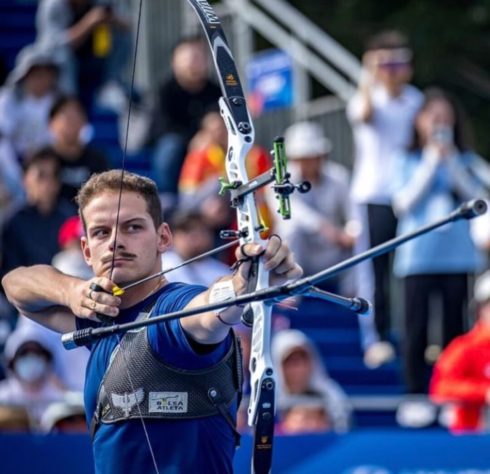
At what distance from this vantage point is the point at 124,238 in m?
5.42

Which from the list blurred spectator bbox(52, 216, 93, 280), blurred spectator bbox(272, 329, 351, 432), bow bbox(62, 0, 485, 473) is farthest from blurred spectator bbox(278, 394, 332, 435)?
bow bbox(62, 0, 485, 473)

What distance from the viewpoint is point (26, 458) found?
28.9 feet

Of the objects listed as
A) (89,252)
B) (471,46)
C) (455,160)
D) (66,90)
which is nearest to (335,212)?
(455,160)

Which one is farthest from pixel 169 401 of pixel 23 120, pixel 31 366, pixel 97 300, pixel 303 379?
pixel 23 120

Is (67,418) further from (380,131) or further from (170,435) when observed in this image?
(170,435)

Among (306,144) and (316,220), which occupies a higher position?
(306,144)

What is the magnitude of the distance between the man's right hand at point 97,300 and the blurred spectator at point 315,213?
20.4 ft

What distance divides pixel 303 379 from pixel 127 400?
5.18 meters

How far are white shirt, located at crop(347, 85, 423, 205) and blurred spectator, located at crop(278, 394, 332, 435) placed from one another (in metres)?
2.12

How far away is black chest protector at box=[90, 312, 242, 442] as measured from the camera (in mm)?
5293

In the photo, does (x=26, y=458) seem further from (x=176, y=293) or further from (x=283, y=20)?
(x=283, y=20)

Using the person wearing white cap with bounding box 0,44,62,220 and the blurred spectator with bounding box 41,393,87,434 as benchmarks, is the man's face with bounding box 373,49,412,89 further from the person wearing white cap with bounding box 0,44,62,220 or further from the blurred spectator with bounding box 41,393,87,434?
the blurred spectator with bounding box 41,393,87,434

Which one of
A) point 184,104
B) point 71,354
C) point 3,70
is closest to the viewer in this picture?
point 71,354

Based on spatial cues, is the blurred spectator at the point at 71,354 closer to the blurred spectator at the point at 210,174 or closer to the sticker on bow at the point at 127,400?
the blurred spectator at the point at 210,174
